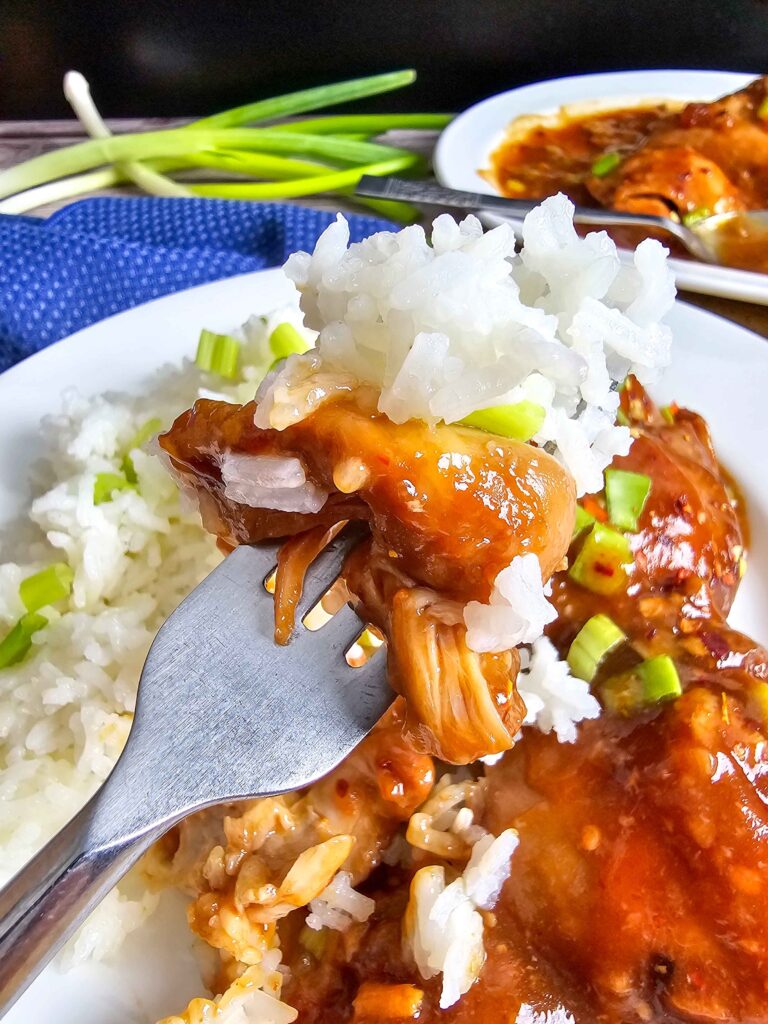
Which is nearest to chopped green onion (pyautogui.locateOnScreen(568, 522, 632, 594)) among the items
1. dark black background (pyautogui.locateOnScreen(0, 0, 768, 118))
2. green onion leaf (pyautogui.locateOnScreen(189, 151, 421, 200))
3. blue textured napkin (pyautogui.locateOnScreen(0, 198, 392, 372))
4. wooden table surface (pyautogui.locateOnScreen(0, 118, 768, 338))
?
blue textured napkin (pyautogui.locateOnScreen(0, 198, 392, 372))

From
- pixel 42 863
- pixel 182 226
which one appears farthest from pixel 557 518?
pixel 182 226

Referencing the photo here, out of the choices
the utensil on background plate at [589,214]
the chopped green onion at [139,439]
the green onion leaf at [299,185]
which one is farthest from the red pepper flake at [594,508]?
the green onion leaf at [299,185]

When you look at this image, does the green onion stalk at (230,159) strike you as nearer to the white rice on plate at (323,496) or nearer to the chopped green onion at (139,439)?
the chopped green onion at (139,439)

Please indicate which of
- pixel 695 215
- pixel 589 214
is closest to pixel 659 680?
pixel 589 214

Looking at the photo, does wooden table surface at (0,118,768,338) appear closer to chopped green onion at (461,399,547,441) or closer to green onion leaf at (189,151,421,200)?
green onion leaf at (189,151,421,200)

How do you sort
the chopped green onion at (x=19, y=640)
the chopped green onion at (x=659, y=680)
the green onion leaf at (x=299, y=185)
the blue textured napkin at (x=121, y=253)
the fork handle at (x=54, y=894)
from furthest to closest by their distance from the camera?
the green onion leaf at (x=299, y=185)
the blue textured napkin at (x=121, y=253)
the chopped green onion at (x=19, y=640)
the chopped green onion at (x=659, y=680)
the fork handle at (x=54, y=894)

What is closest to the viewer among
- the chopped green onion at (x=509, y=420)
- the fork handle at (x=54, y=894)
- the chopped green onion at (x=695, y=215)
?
the fork handle at (x=54, y=894)

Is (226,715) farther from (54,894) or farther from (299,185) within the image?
(299,185)
